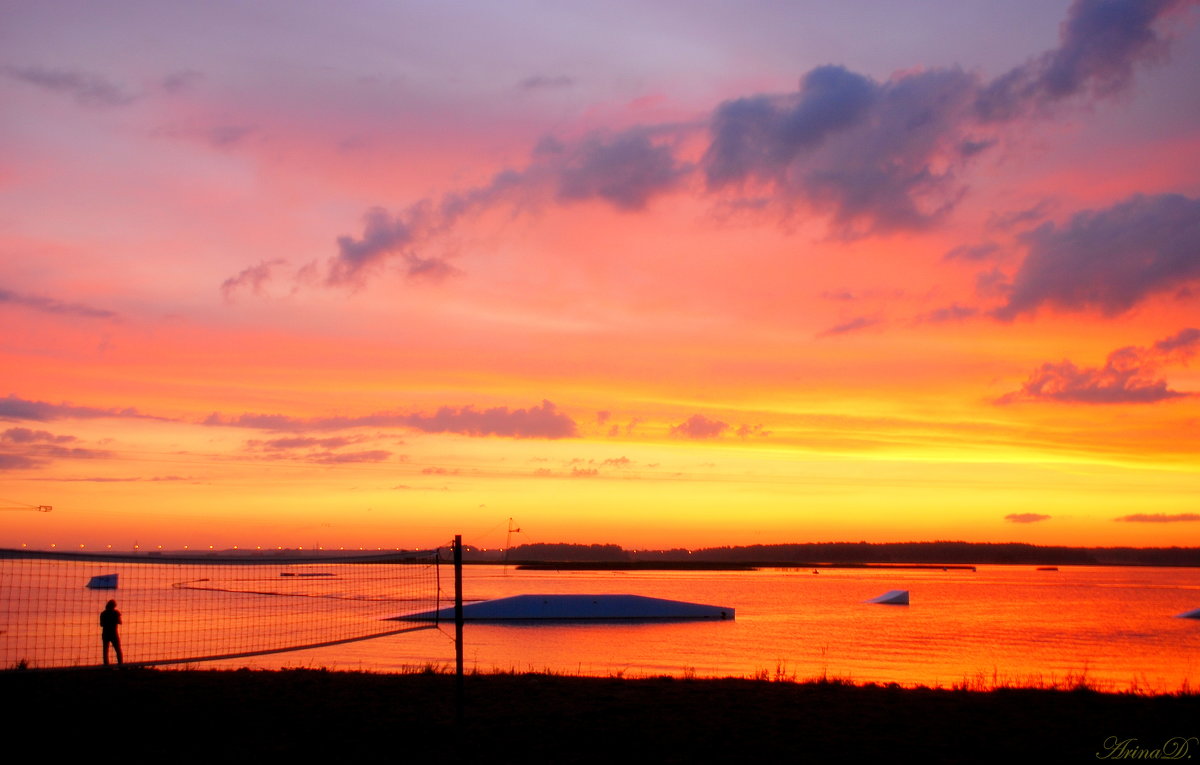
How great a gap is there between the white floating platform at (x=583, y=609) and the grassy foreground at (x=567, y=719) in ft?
150

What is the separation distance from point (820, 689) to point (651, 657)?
2161 centimetres

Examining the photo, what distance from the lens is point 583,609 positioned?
2532 inches

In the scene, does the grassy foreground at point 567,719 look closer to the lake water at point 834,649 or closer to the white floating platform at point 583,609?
the lake water at point 834,649

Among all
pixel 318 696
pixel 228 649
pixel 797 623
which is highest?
pixel 318 696

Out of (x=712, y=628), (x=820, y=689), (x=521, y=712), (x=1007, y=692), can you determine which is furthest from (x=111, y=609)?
(x=712, y=628)

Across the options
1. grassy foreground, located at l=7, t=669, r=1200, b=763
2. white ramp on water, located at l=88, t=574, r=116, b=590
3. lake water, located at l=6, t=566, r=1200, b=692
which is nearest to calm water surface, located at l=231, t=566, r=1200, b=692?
lake water, located at l=6, t=566, r=1200, b=692

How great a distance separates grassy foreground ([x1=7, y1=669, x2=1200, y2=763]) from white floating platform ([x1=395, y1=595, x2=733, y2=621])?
150 feet

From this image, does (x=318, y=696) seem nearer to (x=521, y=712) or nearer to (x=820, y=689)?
(x=521, y=712)

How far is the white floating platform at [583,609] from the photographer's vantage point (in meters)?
61.4

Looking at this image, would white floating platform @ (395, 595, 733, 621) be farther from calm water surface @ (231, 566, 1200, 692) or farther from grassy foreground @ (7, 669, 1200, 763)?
grassy foreground @ (7, 669, 1200, 763)

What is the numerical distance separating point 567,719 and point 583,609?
52788mm

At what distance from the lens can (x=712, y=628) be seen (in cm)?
5547

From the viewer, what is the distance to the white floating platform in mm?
61406

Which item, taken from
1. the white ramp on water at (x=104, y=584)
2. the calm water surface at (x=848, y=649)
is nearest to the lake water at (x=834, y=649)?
the calm water surface at (x=848, y=649)
